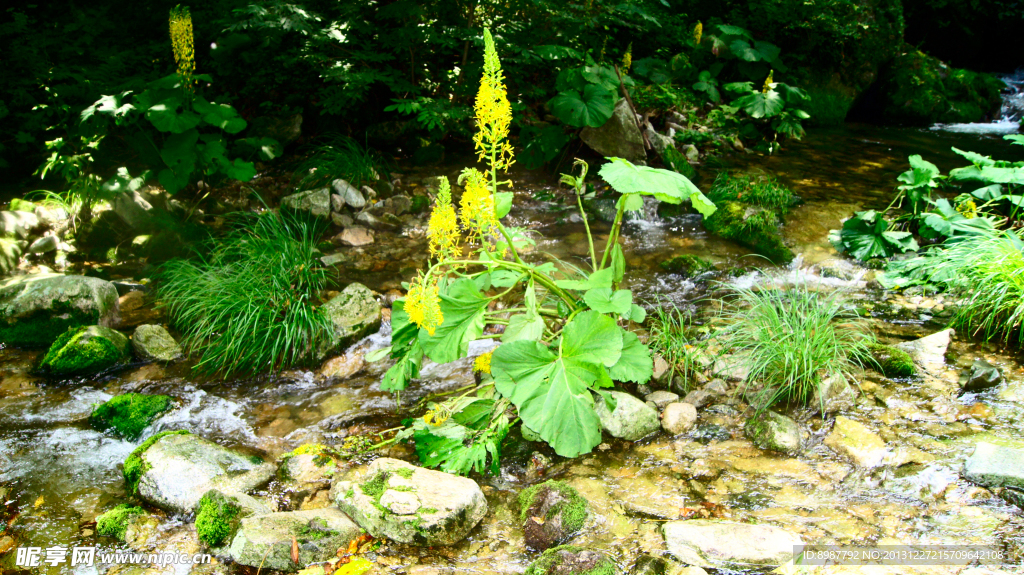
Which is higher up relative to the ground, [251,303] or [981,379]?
[251,303]

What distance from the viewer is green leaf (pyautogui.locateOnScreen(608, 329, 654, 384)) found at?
291 centimetres

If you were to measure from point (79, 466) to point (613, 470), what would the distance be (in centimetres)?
278

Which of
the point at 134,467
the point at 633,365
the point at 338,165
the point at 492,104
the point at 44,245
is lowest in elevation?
the point at 134,467

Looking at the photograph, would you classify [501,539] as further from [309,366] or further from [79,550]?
[309,366]

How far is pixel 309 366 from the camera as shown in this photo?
13.5ft

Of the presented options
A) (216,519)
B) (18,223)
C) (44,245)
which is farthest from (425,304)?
(18,223)

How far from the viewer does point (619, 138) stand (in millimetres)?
7109

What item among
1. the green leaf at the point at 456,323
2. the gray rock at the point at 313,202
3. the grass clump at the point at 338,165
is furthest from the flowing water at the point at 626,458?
the grass clump at the point at 338,165

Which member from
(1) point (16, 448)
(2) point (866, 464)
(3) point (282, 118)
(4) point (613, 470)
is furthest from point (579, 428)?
(3) point (282, 118)

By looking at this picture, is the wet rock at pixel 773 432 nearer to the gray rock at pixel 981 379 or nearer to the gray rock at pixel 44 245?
the gray rock at pixel 981 379

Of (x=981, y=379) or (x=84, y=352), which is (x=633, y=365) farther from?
(x=84, y=352)

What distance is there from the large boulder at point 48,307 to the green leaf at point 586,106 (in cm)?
450

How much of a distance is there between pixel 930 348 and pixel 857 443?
4.10 feet

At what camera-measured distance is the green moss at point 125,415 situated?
3.40 meters
